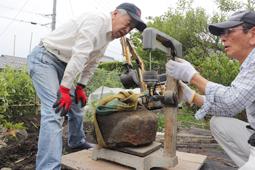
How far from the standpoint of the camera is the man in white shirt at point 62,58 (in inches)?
94.6

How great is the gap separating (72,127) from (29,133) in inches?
50.8

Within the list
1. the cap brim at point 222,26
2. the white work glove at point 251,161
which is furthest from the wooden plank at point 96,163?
the cap brim at point 222,26

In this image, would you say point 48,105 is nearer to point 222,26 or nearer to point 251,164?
point 222,26

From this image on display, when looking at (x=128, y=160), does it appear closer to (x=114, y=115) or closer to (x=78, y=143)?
(x=114, y=115)

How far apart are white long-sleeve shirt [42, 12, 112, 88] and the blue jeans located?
11cm

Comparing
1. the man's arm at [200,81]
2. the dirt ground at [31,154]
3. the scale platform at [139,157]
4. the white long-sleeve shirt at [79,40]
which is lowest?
the dirt ground at [31,154]

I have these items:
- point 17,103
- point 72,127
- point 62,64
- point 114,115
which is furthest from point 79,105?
point 17,103

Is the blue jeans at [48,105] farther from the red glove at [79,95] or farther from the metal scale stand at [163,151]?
the metal scale stand at [163,151]

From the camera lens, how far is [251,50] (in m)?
2.16

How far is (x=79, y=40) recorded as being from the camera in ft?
8.65

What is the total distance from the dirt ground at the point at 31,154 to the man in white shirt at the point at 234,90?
0.74 m

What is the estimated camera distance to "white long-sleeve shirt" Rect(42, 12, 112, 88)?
8.36 ft

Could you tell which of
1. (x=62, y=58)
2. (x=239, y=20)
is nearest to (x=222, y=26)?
(x=239, y=20)

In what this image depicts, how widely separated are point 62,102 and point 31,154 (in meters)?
1.15
